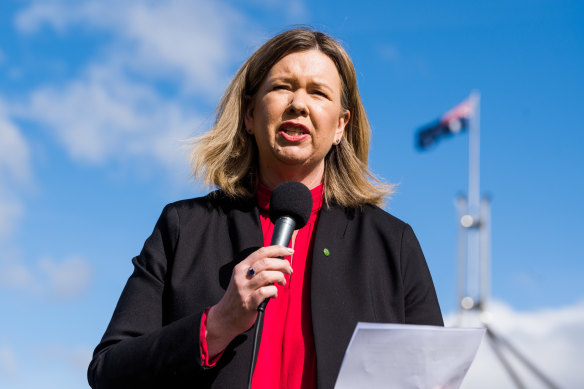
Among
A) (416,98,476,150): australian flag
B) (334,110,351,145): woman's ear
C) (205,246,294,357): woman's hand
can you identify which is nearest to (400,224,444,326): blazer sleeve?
(334,110,351,145): woman's ear

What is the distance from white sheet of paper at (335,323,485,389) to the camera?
107 inches

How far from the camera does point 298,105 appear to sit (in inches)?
142

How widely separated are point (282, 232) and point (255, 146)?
1251 mm

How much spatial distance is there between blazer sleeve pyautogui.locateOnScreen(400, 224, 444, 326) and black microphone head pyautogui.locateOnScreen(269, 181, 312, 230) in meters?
0.68

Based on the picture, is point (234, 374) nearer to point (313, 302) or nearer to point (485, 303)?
point (313, 302)

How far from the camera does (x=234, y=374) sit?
3146 millimetres

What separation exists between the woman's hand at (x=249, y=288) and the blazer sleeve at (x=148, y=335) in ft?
0.49

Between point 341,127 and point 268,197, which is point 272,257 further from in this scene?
point 341,127

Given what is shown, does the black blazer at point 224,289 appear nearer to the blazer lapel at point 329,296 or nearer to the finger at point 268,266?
the blazer lapel at point 329,296

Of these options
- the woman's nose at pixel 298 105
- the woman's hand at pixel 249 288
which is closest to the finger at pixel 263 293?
the woman's hand at pixel 249 288

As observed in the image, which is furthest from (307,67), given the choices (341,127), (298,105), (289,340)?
(289,340)

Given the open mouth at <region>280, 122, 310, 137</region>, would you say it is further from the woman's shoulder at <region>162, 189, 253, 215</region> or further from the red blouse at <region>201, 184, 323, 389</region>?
the red blouse at <region>201, 184, 323, 389</region>

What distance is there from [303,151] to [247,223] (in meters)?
0.46

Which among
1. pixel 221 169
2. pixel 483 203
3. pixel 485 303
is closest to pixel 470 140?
pixel 483 203
